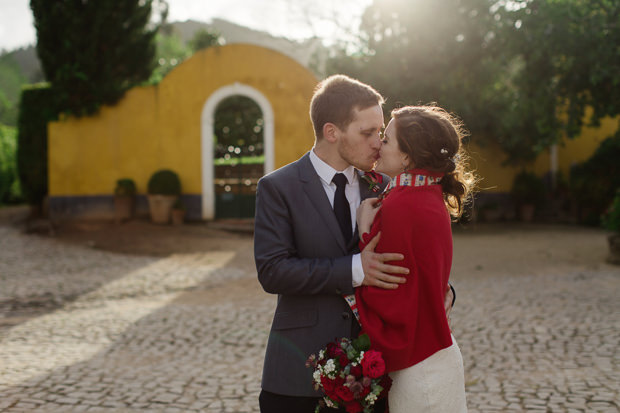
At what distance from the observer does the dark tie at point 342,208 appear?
209cm

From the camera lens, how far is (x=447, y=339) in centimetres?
192

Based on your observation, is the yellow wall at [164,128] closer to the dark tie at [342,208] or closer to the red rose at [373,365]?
the dark tie at [342,208]

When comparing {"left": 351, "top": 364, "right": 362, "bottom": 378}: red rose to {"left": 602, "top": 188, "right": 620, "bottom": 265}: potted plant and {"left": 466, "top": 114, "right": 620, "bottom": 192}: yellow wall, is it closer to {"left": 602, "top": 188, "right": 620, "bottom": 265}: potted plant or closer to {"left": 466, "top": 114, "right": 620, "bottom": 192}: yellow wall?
{"left": 602, "top": 188, "right": 620, "bottom": 265}: potted plant

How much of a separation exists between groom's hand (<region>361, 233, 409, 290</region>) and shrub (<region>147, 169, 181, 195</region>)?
12891mm

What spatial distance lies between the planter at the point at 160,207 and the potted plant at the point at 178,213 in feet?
0.50

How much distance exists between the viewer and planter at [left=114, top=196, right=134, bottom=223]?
570 inches

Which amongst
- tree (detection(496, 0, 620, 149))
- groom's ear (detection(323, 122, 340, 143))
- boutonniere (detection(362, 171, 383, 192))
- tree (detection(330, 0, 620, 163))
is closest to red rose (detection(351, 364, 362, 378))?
boutonniere (detection(362, 171, 383, 192))

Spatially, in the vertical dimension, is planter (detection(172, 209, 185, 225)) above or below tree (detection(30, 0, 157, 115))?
below

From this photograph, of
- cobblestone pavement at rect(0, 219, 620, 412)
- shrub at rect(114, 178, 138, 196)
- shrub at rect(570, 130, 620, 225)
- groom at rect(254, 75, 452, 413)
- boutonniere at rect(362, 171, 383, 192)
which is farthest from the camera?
shrub at rect(570, 130, 620, 225)

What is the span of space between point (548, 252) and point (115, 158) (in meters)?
11.1

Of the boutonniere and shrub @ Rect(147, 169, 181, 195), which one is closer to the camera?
the boutonniere

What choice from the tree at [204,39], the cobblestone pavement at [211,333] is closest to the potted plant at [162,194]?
the cobblestone pavement at [211,333]

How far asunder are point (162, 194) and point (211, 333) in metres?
9.02

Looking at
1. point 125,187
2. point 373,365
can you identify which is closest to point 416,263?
point 373,365
